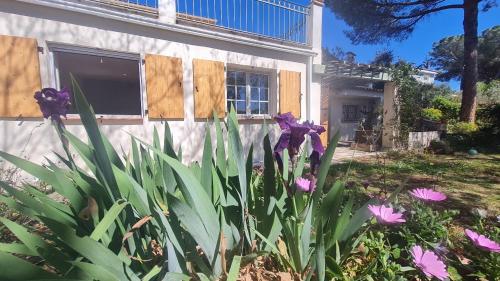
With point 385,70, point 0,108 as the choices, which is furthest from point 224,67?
point 385,70

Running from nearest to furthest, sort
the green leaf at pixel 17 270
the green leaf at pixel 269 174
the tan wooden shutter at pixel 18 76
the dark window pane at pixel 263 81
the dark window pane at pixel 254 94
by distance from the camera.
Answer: the green leaf at pixel 17 270
the green leaf at pixel 269 174
the tan wooden shutter at pixel 18 76
the dark window pane at pixel 254 94
the dark window pane at pixel 263 81

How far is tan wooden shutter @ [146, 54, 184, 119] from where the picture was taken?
493 cm

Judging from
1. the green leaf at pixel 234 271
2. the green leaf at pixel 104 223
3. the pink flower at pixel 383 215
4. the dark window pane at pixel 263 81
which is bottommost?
the green leaf at pixel 234 271

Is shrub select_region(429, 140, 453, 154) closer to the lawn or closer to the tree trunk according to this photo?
the lawn

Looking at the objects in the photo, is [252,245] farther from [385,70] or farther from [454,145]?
[454,145]

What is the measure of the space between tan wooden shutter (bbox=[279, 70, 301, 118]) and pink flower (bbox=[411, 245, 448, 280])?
5604 millimetres

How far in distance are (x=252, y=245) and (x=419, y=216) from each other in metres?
0.81

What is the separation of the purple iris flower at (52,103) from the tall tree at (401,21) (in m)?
11.9

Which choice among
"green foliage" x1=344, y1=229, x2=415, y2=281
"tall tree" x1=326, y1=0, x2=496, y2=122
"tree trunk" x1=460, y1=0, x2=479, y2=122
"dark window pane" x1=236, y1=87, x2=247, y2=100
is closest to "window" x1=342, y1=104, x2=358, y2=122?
"tall tree" x1=326, y1=0, x2=496, y2=122

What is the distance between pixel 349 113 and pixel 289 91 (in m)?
7.28

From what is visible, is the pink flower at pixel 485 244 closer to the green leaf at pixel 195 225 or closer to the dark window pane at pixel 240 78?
the green leaf at pixel 195 225

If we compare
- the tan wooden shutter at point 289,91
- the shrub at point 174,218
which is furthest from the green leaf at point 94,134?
the tan wooden shutter at point 289,91

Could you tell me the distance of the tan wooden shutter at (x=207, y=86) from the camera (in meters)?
5.44

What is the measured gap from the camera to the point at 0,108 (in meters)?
3.78
